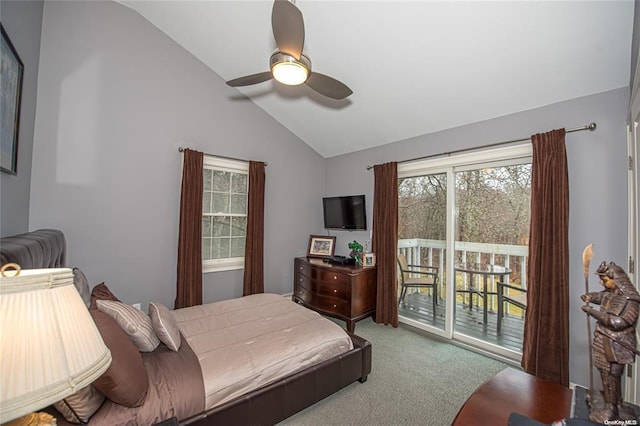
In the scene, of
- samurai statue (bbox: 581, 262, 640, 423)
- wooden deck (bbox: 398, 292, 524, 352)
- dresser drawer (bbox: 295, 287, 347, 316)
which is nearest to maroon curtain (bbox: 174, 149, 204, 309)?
dresser drawer (bbox: 295, 287, 347, 316)

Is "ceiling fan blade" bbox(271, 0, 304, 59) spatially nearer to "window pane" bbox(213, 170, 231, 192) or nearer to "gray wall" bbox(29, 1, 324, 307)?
"gray wall" bbox(29, 1, 324, 307)

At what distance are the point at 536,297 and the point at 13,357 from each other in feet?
10.5

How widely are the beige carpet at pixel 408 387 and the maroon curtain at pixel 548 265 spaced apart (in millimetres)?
485

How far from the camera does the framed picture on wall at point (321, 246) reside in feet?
14.3

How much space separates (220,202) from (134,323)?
2.28 m

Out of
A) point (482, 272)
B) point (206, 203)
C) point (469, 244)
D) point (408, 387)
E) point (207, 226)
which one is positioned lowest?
point (408, 387)

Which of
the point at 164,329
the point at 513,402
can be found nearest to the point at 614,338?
the point at 513,402

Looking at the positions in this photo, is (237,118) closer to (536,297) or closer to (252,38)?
(252,38)

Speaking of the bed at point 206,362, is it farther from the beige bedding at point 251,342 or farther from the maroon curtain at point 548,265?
the maroon curtain at point 548,265

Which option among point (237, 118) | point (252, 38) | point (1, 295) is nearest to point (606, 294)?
point (1, 295)

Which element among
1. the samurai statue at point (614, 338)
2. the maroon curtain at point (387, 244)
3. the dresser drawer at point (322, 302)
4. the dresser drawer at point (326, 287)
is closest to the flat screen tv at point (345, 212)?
the maroon curtain at point (387, 244)

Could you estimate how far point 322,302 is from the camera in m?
3.65

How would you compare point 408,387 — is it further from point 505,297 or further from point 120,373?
point 120,373

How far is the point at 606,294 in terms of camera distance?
1000 millimetres
